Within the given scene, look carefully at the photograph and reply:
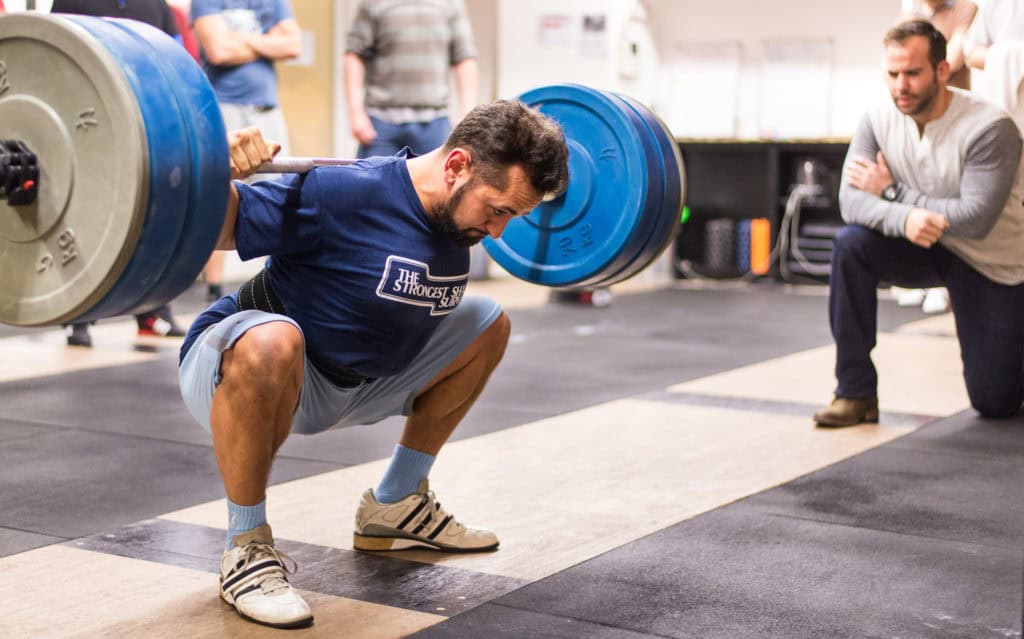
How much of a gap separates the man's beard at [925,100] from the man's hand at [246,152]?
2002 millimetres

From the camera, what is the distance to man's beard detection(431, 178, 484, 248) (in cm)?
195

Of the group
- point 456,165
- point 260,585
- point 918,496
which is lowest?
point 918,496

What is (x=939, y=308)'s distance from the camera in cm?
615

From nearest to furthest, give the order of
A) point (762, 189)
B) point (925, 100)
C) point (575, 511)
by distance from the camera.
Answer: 1. point (575, 511)
2. point (925, 100)
3. point (762, 189)

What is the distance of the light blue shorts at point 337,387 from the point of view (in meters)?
1.94

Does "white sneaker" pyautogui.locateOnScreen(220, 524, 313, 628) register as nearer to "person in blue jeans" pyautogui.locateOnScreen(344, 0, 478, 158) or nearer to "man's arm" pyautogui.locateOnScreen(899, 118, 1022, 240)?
"man's arm" pyautogui.locateOnScreen(899, 118, 1022, 240)

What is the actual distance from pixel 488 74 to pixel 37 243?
628 cm

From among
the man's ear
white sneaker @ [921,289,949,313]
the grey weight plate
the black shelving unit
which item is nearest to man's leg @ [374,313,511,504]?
the man's ear

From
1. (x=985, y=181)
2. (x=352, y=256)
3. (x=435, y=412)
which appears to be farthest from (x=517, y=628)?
(x=985, y=181)

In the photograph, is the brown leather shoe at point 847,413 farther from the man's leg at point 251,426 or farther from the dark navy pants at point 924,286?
the man's leg at point 251,426

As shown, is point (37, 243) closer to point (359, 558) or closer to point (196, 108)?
point (196, 108)

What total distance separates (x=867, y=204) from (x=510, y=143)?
1.73m

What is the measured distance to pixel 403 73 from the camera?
479cm

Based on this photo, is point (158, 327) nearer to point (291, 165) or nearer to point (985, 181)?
point (985, 181)
